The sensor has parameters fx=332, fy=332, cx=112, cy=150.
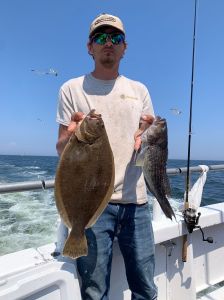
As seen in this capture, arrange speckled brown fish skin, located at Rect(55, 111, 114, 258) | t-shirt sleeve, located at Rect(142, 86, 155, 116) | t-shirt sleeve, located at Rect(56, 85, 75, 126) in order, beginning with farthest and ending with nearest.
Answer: t-shirt sleeve, located at Rect(142, 86, 155, 116)
t-shirt sleeve, located at Rect(56, 85, 75, 126)
speckled brown fish skin, located at Rect(55, 111, 114, 258)

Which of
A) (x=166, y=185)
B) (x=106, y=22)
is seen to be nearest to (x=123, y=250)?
(x=166, y=185)

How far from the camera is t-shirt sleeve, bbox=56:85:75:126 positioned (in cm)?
231

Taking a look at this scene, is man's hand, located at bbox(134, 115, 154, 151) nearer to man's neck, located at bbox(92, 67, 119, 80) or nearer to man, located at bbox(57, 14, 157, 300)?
man, located at bbox(57, 14, 157, 300)

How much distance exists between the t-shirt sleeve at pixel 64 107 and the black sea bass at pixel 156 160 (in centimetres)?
56

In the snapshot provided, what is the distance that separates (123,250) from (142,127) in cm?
95

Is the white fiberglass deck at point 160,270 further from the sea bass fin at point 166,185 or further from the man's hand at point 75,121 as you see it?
the man's hand at point 75,121

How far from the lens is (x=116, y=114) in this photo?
95.7 inches

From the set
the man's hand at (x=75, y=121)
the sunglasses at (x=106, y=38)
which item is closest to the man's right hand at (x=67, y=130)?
the man's hand at (x=75, y=121)

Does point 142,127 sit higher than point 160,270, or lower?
higher

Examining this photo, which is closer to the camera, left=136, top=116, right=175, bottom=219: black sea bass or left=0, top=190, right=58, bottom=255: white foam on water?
left=136, top=116, right=175, bottom=219: black sea bass

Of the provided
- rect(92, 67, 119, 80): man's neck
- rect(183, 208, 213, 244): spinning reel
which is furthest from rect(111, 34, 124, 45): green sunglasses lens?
rect(183, 208, 213, 244): spinning reel

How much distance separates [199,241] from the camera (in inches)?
152

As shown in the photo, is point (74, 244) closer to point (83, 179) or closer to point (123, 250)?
point (83, 179)

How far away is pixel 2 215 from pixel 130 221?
7.25 meters
